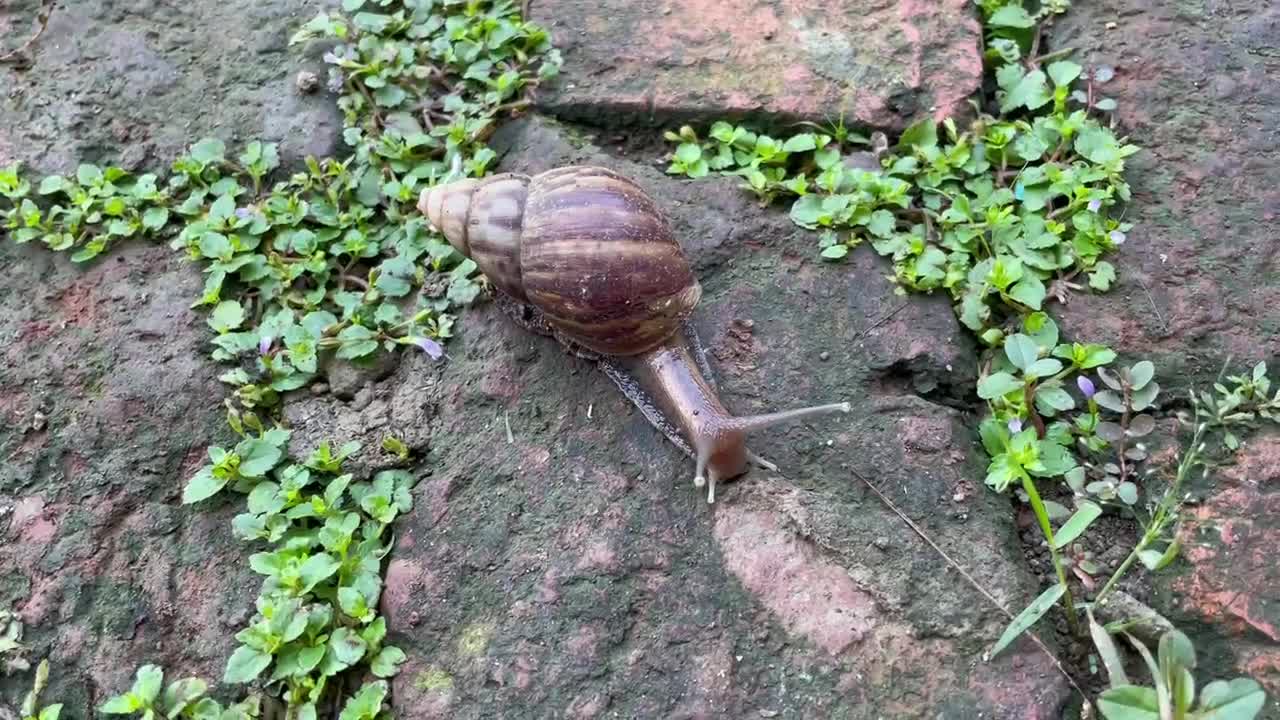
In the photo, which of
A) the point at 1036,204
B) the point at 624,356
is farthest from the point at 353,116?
the point at 1036,204

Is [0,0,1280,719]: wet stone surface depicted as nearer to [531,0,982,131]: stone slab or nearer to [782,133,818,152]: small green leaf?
[531,0,982,131]: stone slab

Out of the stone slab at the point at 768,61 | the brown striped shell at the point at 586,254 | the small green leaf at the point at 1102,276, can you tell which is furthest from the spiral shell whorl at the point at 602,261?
the small green leaf at the point at 1102,276

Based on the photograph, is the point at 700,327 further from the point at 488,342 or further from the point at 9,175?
the point at 9,175

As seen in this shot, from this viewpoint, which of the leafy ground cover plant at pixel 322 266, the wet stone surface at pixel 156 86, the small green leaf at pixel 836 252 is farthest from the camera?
the wet stone surface at pixel 156 86

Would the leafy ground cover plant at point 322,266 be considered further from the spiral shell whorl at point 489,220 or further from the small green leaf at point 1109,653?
the small green leaf at point 1109,653

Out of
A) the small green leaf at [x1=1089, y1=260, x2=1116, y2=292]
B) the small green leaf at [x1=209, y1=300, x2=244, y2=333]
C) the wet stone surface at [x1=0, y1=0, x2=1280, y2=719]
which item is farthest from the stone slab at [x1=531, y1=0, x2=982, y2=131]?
the small green leaf at [x1=209, y1=300, x2=244, y2=333]

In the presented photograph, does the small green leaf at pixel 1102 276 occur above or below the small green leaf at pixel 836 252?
below

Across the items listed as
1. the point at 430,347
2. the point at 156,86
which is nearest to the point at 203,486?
the point at 430,347
